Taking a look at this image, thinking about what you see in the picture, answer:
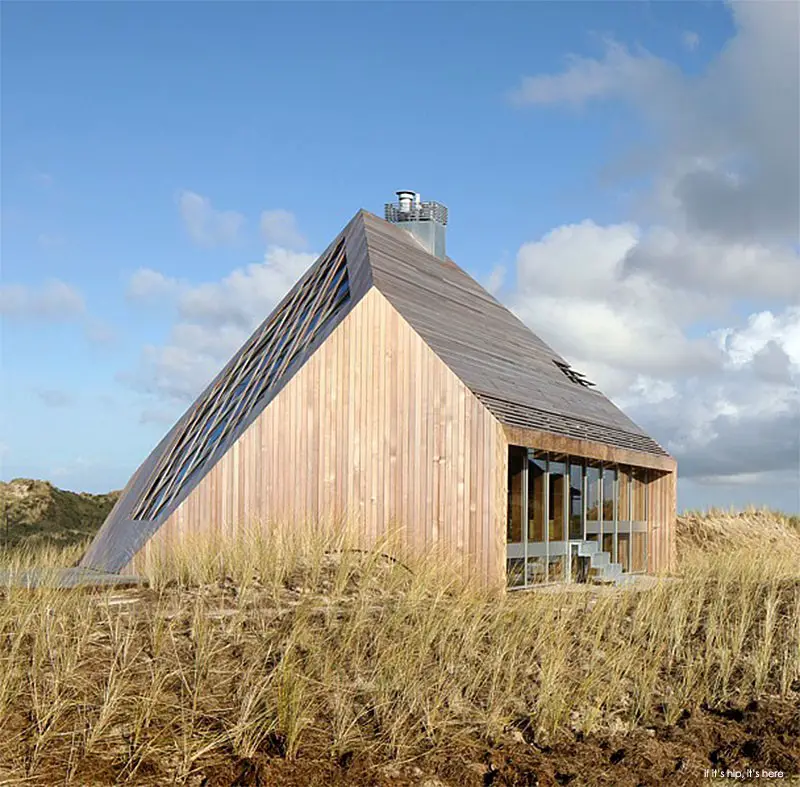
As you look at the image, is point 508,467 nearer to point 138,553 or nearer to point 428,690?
point 138,553

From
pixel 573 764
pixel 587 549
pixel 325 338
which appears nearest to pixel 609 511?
pixel 587 549

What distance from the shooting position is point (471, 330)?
18.0 meters

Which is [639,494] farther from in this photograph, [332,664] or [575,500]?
[332,664]

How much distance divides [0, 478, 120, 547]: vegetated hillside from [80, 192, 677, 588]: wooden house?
24333mm

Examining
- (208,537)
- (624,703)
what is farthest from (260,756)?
(208,537)

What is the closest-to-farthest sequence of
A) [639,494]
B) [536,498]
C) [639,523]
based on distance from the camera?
[536,498], [639,523], [639,494]

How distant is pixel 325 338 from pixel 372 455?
1946 millimetres

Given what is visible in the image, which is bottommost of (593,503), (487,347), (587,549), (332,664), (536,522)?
(332,664)

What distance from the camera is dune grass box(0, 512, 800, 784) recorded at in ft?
21.9

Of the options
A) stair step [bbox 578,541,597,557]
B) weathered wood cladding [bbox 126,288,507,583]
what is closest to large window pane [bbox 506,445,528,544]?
weathered wood cladding [bbox 126,288,507,583]

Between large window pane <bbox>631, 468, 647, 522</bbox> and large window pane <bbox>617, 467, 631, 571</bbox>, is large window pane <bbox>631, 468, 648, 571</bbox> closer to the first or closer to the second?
large window pane <bbox>631, 468, 647, 522</bbox>

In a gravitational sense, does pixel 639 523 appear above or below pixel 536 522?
above

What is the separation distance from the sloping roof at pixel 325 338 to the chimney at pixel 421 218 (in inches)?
71.4

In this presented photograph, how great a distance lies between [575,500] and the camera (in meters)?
17.1
